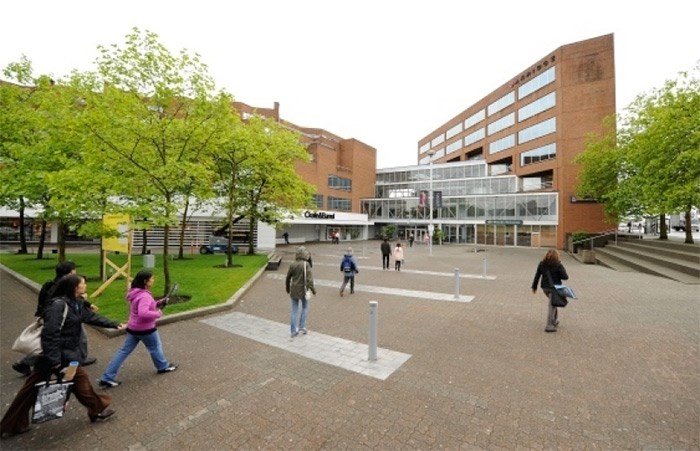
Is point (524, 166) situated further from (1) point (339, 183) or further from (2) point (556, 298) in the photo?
(2) point (556, 298)

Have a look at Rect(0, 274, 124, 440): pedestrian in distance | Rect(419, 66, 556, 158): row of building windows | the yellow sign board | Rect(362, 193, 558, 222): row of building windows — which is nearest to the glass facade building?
Rect(362, 193, 558, 222): row of building windows

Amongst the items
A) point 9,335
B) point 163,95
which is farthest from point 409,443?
point 163,95

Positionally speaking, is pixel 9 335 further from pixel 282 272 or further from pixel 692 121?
pixel 692 121

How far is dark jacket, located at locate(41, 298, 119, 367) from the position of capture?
11.0 feet

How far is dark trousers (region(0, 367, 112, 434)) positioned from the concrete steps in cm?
1750

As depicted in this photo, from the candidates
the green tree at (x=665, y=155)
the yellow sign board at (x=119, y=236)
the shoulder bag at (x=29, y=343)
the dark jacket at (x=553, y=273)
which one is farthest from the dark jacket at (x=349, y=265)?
the green tree at (x=665, y=155)

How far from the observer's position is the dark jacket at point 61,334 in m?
3.35

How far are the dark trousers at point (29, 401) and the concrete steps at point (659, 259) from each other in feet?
57.4

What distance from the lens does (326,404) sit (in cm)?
418

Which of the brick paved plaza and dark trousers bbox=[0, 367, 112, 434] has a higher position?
dark trousers bbox=[0, 367, 112, 434]

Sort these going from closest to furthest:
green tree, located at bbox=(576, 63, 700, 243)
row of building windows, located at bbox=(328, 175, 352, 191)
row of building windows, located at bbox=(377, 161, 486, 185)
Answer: green tree, located at bbox=(576, 63, 700, 243), row of building windows, located at bbox=(377, 161, 486, 185), row of building windows, located at bbox=(328, 175, 352, 191)

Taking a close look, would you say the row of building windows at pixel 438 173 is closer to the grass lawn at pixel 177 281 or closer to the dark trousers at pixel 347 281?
the grass lawn at pixel 177 281

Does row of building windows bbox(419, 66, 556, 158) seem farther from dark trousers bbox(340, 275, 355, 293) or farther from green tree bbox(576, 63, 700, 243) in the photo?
dark trousers bbox(340, 275, 355, 293)

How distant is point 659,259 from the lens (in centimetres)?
1576
